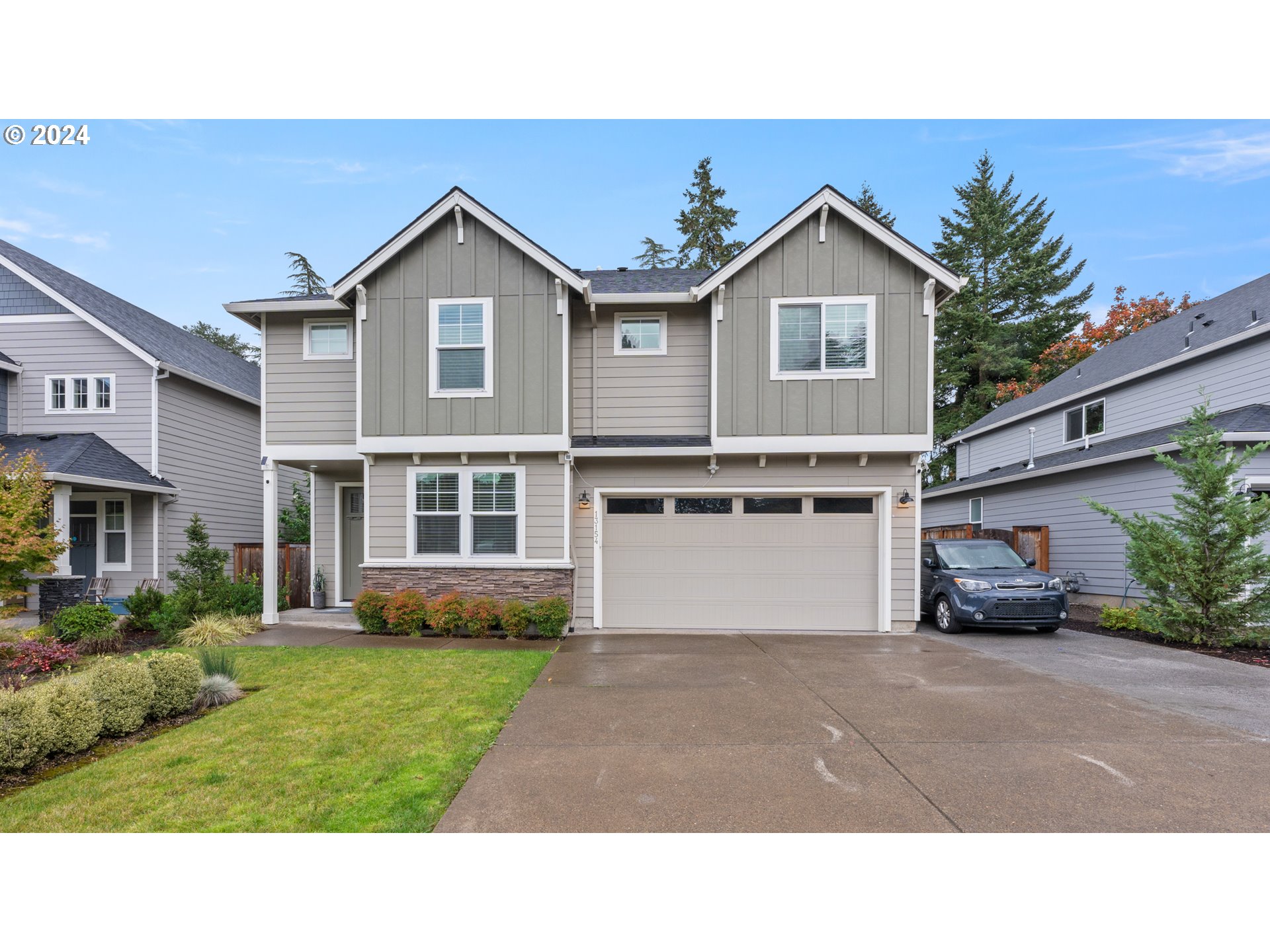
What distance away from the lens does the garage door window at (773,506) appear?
432 inches

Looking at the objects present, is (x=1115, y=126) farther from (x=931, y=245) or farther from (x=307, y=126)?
(x=931, y=245)

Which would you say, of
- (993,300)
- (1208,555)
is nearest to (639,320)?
(1208,555)

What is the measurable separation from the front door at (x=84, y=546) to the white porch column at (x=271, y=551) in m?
5.70

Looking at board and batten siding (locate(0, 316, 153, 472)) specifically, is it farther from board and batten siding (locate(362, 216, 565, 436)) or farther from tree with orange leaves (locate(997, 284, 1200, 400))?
tree with orange leaves (locate(997, 284, 1200, 400))

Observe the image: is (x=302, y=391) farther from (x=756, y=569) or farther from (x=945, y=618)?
(x=945, y=618)

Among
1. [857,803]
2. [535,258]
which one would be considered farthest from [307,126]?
[857,803]

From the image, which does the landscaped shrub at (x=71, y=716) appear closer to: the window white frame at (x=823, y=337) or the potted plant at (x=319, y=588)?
the potted plant at (x=319, y=588)

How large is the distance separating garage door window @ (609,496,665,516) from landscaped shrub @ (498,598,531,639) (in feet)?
7.88

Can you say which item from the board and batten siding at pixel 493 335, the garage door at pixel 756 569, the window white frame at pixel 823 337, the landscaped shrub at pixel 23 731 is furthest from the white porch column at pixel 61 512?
the window white frame at pixel 823 337

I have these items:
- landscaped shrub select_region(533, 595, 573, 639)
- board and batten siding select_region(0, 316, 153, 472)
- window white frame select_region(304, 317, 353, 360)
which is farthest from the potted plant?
landscaped shrub select_region(533, 595, 573, 639)

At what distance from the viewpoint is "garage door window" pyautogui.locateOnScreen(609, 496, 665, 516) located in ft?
36.7

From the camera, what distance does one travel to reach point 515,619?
32.4 ft

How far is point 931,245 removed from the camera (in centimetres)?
3453

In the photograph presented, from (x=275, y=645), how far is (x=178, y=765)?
5143 millimetres
